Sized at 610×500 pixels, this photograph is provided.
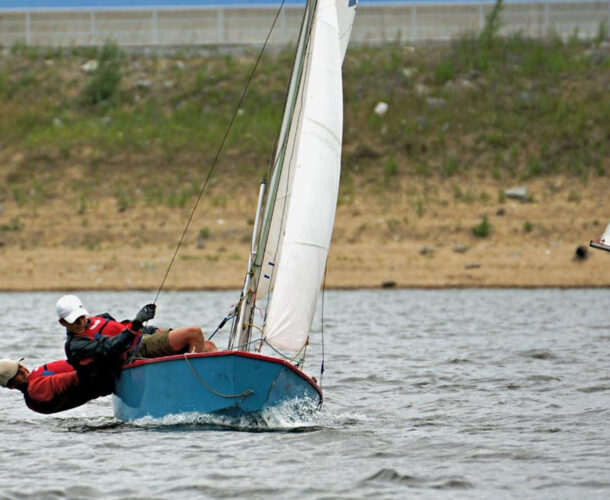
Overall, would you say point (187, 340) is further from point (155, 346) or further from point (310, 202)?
point (310, 202)

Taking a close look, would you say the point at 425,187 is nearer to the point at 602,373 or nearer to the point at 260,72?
the point at 260,72

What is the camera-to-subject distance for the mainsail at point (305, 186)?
14.1 m

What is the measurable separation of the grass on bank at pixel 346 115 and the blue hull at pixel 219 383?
107 ft

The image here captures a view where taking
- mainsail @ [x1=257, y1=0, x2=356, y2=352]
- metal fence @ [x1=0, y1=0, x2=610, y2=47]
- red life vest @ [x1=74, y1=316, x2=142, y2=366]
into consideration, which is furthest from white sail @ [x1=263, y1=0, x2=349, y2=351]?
metal fence @ [x1=0, y1=0, x2=610, y2=47]

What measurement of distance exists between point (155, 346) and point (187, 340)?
413mm

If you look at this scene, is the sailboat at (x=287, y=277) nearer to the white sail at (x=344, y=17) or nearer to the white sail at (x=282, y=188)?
the white sail at (x=282, y=188)

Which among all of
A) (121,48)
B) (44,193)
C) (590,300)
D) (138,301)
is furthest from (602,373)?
(121,48)

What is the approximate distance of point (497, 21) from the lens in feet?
179

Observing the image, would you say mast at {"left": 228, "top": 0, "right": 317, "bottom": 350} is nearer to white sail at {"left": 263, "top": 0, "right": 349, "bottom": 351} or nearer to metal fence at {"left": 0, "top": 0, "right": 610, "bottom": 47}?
white sail at {"left": 263, "top": 0, "right": 349, "bottom": 351}

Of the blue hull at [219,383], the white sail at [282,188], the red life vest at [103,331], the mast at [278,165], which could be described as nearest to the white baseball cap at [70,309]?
the red life vest at [103,331]

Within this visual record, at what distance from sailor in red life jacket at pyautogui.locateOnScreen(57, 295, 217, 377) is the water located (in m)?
0.75

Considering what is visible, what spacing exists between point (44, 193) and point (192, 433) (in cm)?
3587

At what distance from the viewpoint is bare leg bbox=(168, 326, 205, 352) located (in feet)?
47.5

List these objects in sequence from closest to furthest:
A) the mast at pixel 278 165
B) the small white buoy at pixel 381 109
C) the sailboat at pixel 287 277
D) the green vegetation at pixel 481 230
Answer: the sailboat at pixel 287 277 → the mast at pixel 278 165 → the green vegetation at pixel 481 230 → the small white buoy at pixel 381 109
